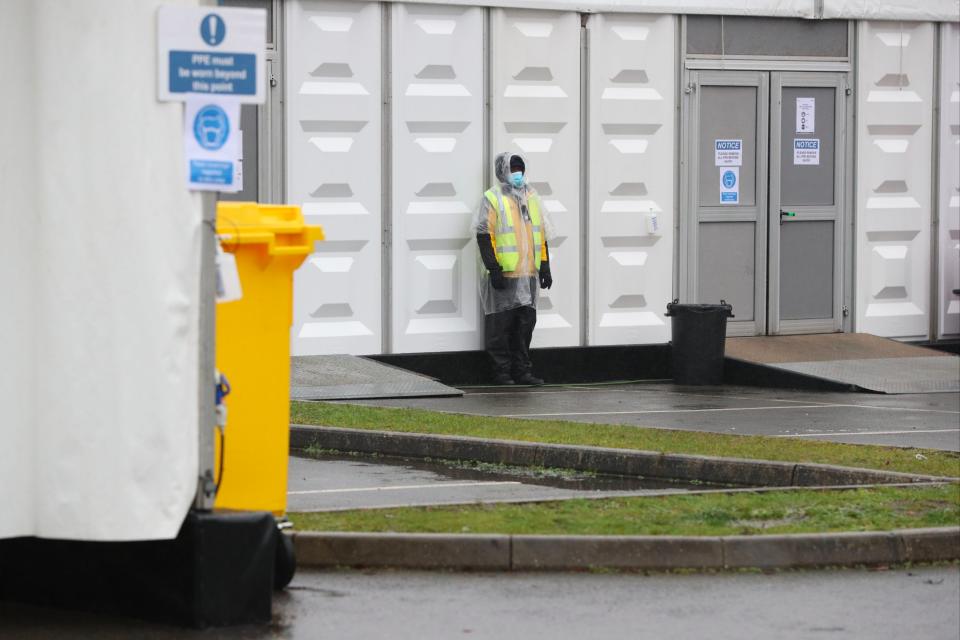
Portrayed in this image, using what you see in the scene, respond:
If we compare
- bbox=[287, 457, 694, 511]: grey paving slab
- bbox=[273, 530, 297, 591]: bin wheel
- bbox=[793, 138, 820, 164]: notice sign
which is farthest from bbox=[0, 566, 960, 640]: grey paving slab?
bbox=[793, 138, 820, 164]: notice sign

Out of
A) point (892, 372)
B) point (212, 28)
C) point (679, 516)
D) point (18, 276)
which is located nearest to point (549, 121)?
point (892, 372)

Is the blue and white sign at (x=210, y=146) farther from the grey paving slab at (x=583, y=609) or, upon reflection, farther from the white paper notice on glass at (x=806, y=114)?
the white paper notice on glass at (x=806, y=114)

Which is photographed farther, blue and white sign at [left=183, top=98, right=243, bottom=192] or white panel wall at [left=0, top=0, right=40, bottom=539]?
blue and white sign at [left=183, top=98, right=243, bottom=192]

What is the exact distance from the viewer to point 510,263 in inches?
642

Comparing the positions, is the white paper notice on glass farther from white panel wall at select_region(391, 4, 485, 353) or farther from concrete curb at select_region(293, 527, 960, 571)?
concrete curb at select_region(293, 527, 960, 571)

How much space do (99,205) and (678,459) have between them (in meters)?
5.29

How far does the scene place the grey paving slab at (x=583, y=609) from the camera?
6.72m

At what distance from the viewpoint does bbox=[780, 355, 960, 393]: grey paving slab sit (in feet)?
53.2

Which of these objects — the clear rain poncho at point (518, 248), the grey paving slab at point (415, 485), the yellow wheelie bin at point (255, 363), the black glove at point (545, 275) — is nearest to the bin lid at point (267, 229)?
the yellow wheelie bin at point (255, 363)

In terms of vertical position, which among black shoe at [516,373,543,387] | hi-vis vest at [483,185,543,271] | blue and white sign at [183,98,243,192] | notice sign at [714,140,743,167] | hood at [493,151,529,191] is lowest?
black shoe at [516,373,543,387]

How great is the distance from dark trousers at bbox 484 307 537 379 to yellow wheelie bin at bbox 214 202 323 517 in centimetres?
904

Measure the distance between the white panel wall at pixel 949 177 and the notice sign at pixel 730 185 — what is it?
232 cm

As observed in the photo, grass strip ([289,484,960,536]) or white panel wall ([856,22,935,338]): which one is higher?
white panel wall ([856,22,935,338])

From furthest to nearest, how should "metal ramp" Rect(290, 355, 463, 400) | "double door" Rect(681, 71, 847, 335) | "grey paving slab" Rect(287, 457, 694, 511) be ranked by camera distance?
1. "double door" Rect(681, 71, 847, 335)
2. "metal ramp" Rect(290, 355, 463, 400)
3. "grey paving slab" Rect(287, 457, 694, 511)
